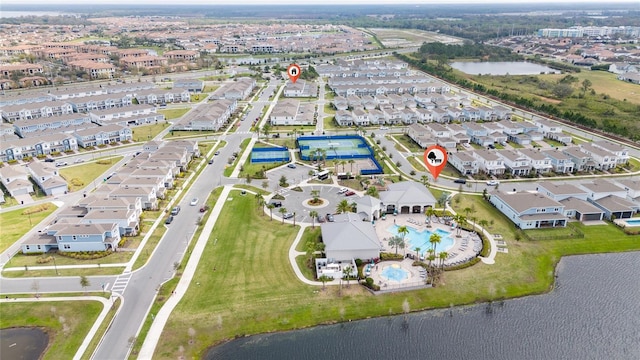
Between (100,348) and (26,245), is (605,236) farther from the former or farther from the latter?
(26,245)

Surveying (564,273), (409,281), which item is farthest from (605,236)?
(409,281)

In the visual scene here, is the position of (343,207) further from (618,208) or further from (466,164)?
(618,208)

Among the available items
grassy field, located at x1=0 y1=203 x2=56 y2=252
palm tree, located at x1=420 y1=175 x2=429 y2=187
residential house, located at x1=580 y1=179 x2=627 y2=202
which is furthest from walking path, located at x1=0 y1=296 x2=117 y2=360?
residential house, located at x1=580 y1=179 x2=627 y2=202

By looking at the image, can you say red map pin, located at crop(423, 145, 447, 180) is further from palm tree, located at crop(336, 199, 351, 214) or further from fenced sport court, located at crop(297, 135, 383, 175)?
palm tree, located at crop(336, 199, 351, 214)

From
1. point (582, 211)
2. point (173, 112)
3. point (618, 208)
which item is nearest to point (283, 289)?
point (582, 211)

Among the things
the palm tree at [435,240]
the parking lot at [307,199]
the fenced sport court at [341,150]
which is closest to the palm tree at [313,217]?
the parking lot at [307,199]
